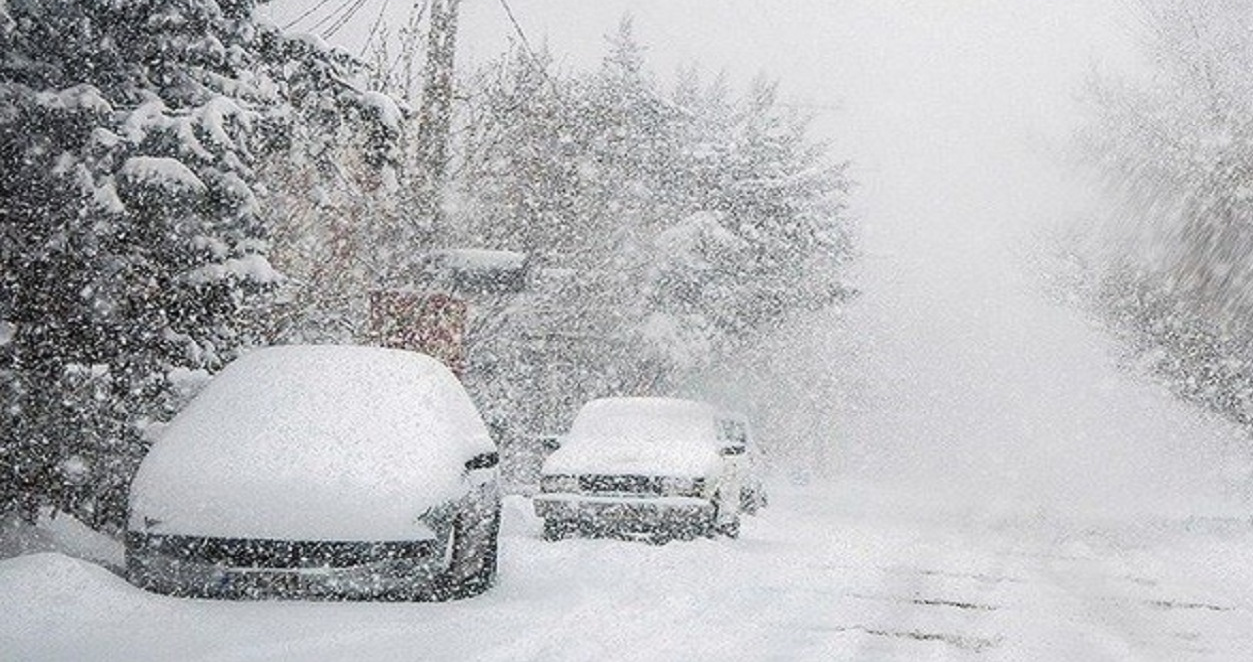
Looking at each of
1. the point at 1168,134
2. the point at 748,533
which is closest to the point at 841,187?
the point at 1168,134

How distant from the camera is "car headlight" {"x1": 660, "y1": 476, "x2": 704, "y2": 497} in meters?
13.3

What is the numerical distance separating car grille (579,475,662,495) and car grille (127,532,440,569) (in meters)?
6.65

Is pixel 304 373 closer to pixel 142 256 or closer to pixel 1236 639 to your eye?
pixel 142 256

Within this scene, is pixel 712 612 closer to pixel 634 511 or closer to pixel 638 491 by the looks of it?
pixel 634 511

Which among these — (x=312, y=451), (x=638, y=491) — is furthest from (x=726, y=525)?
(x=312, y=451)

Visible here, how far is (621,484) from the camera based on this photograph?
13492 mm

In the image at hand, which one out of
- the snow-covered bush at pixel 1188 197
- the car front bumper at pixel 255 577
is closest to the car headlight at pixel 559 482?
the car front bumper at pixel 255 577

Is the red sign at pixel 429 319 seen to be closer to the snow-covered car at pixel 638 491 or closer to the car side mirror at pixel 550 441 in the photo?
the car side mirror at pixel 550 441

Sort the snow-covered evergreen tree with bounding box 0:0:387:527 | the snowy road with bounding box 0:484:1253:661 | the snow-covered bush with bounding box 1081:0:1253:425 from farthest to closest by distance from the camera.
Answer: the snow-covered bush with bounding box 1081:0:1253:425 → the snow-covered evergreen tree with bounding box 0:0:387:527 → the snowy road with bounding box 0:484:1253:661

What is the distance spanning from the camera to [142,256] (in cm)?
918

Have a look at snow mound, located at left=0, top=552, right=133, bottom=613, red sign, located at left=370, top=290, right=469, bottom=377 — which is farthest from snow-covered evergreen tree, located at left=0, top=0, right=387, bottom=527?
red sign, located at left=370, top=290, right=469, bottom=377

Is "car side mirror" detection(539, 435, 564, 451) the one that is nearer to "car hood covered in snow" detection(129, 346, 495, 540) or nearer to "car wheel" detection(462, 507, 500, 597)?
"car hood covered in snow" detection(129, 346, 495, 540)

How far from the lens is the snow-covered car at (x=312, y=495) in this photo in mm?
6875

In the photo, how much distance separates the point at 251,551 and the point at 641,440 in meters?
8.34
